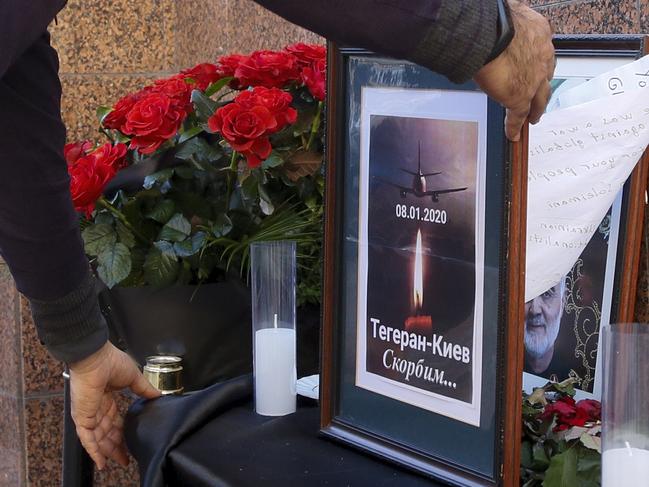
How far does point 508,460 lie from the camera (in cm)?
109

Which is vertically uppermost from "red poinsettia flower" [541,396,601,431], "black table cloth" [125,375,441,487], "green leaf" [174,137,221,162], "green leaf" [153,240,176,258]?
"green leaf" [174,137,221,162]

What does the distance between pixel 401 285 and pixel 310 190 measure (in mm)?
504

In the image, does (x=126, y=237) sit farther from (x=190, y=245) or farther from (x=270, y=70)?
(x=270, y=70)

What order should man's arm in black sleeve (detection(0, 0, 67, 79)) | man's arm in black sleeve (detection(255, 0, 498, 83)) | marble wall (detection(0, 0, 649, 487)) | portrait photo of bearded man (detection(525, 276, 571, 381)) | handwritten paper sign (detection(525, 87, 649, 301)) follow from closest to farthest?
man's arm in black sleeve (detection(255, 0, 498, 83)), man's arm in black sleeve (detection(0, 0, 67, 79)), handwritten paper sign (detection(525, 87, 649, 301)), portrait photo of bearded man (detection(525, 276, 571, 381)), marble wall (detection(0, 0, 649, 487))

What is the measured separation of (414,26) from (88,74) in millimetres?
Result: 2156

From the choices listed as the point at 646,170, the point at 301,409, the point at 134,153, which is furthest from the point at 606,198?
the point at 134,153

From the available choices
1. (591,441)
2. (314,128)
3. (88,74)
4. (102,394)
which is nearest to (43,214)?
(102,394)

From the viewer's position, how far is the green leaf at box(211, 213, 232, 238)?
5.55ft

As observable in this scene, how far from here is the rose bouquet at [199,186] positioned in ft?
5.49

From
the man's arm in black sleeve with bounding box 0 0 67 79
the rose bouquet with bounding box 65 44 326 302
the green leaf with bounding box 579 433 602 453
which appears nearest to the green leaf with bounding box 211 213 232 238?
the rose bouquet with bounding box 65 44 326 302

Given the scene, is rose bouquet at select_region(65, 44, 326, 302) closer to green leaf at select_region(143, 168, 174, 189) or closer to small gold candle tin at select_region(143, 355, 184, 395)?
green leaf at select_region(143, 168, 174, 189)

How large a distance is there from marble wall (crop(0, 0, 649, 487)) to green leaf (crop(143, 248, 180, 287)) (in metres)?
1.23

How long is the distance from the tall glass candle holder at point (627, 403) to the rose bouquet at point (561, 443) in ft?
0.46

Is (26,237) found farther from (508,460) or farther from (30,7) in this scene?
(508,460)
